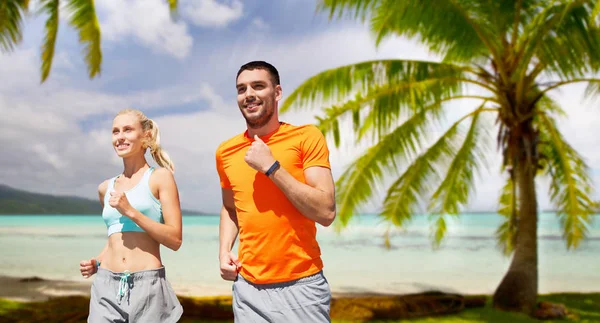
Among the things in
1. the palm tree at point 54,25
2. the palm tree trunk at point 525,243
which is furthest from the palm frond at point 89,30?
the palm tree trunk at point 525,243

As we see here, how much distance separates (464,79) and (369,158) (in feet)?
6.19

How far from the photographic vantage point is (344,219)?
904 centimetres

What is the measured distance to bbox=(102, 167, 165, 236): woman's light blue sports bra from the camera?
7.96ft

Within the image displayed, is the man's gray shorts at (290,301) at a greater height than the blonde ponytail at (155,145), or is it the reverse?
the blonde ponytail at (155,145)

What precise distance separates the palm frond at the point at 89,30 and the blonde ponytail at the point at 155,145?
6649 mm

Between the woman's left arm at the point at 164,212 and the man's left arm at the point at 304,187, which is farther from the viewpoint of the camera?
the woman's left arm at the point at 164,212

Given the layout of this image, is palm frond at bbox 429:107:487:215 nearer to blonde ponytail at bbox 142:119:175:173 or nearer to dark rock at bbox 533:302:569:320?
dark rock at bbox 533:302:569:320

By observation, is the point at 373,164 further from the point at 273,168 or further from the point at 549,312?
the point at 273,168

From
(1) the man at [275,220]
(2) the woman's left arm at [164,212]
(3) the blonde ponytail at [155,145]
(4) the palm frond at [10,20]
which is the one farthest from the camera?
(4) the palm frond at [10,20]

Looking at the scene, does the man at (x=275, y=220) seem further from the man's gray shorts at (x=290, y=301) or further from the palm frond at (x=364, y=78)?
the palm frond at (x=364, y=78)

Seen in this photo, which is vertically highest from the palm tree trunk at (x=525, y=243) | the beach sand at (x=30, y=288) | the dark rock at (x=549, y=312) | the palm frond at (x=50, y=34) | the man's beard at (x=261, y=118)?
the palm frond at (x=50, y=34)

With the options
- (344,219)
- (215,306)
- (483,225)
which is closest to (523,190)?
(344,219)

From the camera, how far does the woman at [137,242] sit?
2.39 metres

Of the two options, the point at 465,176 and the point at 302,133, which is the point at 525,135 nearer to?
the point at 465,176
